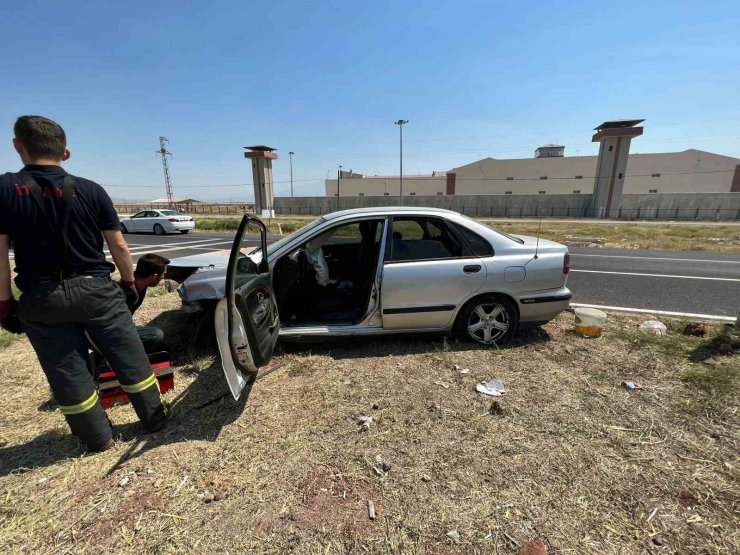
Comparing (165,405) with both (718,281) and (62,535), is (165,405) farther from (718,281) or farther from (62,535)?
(718,281)

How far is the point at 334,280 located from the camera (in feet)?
14.4

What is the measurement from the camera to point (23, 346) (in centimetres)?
396

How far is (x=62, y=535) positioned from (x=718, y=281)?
9808 millimetres

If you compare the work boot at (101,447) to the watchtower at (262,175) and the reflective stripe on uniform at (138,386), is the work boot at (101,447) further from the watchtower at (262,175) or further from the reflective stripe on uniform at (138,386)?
the watchtower at (262,175)

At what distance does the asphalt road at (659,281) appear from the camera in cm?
550

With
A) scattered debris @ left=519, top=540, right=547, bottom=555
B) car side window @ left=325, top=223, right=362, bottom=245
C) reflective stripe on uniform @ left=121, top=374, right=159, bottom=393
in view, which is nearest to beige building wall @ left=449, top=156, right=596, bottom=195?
car side window @ left=325, top=223, right=362, bottom=245

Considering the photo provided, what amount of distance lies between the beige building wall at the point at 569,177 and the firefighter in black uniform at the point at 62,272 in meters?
55.8

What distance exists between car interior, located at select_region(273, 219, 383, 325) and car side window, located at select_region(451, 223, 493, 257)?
84 centimetres

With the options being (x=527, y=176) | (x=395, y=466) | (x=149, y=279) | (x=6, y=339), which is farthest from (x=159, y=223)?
(x=527, y=176)

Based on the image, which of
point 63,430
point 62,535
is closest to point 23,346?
point 63,430

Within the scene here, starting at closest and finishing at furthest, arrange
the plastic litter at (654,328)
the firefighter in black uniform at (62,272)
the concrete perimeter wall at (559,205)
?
the firefighter in black uniform at (62,272) → the plastic litter at (654,328) → the concrete perimeter wall at (559,205)

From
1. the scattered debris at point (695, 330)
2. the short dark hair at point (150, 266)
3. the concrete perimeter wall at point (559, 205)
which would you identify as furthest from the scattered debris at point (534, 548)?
the concrete perimeter wall at point (559, 205)

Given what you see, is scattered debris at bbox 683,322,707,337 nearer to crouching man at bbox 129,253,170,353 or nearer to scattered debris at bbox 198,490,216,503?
scattered debris at bbox 198,490,216,503

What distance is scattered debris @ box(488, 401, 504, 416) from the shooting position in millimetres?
2656
